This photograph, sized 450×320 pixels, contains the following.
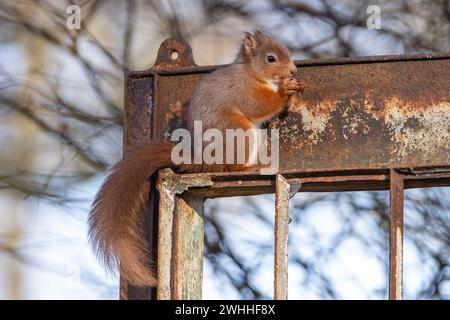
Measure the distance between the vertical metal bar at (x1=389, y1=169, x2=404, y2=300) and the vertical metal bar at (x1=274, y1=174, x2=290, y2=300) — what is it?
296mm

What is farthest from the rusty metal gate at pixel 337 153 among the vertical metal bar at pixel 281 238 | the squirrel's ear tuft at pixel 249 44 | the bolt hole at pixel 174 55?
the squirrel's ear tuft at pixel 249 44

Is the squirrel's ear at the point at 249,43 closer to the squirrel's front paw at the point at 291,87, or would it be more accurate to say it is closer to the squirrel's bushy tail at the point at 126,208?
the squirrel's front paw at the point at 291,87

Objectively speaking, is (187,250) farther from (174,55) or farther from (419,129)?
(419,129)

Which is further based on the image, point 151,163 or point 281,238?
point 151,163

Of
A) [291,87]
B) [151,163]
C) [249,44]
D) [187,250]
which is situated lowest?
[187,250]

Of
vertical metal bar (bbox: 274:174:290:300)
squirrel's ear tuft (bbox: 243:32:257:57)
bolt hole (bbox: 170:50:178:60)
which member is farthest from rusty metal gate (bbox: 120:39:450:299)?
squirrel's ear tuft (bbox: 243:32:257:57)

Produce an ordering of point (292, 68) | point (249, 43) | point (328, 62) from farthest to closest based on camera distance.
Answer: point (249, 43) < point (292, 68) < point (328, 62)

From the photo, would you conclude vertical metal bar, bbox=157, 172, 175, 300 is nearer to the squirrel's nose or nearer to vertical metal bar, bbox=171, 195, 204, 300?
vertical metal bar, bbox=171, 195, 204, 300

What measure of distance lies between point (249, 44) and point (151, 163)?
808 mm

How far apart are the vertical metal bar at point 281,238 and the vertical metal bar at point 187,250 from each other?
32 cm

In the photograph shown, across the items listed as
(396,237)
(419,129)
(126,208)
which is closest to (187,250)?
(126,208)

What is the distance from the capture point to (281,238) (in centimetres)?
425

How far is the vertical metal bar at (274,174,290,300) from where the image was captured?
4.17 m

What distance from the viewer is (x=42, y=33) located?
19.7ft
